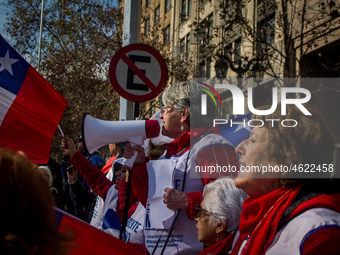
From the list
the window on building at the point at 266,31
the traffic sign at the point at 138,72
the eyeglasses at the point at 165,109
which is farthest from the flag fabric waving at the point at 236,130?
the window on building at the point at 266,31

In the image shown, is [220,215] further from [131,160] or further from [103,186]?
[103,186]

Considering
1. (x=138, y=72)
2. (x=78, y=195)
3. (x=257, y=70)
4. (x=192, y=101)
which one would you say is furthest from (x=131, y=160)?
(x=257, y=70)

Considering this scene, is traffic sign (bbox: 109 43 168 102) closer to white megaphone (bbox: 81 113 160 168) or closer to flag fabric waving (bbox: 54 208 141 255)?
white megaphone (bbox: 81 113 160 168)

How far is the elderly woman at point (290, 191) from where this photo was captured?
176cm

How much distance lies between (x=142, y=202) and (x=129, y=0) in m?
3.36

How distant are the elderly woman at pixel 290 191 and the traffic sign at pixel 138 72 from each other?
8.89 ft

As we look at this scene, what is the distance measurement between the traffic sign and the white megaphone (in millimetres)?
1634

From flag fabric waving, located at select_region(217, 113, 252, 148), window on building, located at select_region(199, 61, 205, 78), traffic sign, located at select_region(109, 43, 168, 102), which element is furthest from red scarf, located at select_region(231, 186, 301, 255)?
window on building, located at select_region(199, 61, 205, 78)

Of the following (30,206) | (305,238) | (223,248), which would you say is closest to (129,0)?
(223,248)

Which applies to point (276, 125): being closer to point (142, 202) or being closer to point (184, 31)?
point (142, 202)

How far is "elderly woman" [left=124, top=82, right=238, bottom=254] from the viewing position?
9.75 feet

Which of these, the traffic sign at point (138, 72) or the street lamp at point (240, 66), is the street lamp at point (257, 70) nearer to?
the street lamp at point (240, 66)

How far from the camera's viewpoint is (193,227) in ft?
9.98

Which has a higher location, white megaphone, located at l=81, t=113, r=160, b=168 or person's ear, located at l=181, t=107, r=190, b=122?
person's ear, located at l=181, t=107, r=190, b=122
